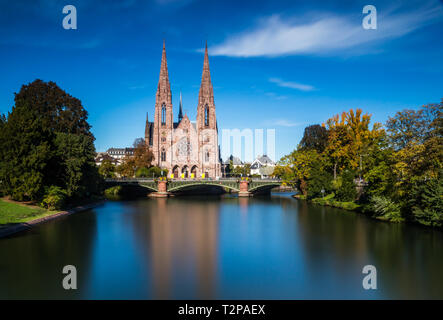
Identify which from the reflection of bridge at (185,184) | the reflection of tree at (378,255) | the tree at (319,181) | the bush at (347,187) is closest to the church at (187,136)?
the reflection of bridge at (185,184)

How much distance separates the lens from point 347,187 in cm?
4144

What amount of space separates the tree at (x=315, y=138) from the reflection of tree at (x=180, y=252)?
28802 mm

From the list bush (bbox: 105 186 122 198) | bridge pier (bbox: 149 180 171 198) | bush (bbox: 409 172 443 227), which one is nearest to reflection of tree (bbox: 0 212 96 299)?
bush (bbox: 409 172 443 227)

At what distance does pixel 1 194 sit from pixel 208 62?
71932 millimetres

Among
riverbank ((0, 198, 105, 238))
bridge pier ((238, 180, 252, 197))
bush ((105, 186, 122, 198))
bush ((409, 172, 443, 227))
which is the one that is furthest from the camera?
bush ((105, 186, 122, 198))

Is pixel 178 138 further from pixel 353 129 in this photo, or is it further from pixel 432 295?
pixel 432 295

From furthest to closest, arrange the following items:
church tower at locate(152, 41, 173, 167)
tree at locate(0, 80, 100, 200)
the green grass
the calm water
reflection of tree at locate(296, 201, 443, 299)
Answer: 1. church tower at locate(152, 41, 173, 167)
2. tree at locate(0, 80, 100, 200)
3. the green grass
4. reflection of tree at locate(296, 201, 443, 299)
5. the calm water

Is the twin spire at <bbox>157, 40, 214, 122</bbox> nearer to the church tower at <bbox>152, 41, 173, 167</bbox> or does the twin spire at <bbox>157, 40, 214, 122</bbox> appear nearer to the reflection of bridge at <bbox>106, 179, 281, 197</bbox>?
the church tower at <bbox>152, 41, 173, 167</bbox>

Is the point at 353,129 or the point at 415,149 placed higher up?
the point at 353,129

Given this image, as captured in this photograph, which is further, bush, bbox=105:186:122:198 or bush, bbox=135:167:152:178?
bush, bbox=135:167:152:178

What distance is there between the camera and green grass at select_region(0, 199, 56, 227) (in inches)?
1014

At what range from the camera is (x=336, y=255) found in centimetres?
1903

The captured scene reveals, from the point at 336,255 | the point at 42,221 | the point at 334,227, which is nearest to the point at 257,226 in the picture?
the point at 334,227

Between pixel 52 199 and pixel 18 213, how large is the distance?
373cm
